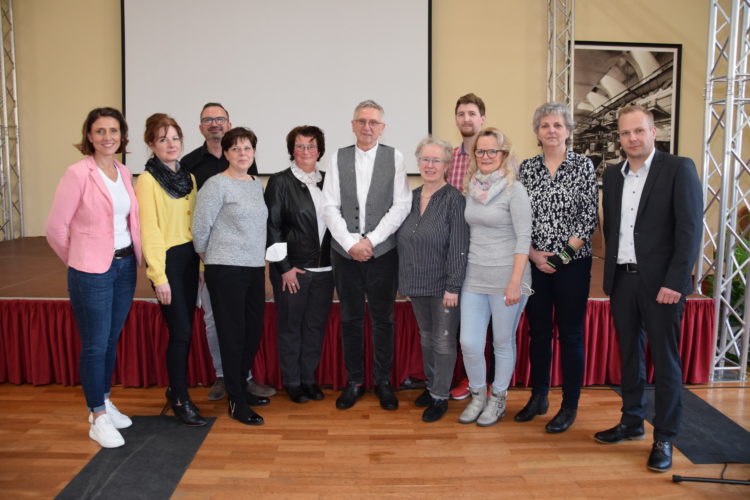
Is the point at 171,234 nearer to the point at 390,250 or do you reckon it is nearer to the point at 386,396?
the point at 390,250

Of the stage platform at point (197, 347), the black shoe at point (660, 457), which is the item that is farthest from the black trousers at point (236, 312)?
the black shoe at point (660, 457)

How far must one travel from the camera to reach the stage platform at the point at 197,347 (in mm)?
3277

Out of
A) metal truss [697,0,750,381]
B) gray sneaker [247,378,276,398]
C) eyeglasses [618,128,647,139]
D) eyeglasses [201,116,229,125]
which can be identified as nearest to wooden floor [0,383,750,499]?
gray sneaker [247,378,276,398]

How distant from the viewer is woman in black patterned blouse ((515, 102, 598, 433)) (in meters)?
2.52

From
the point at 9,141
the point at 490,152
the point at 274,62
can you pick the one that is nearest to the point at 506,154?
the point at 490,152

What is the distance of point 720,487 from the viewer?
2232 millimetres

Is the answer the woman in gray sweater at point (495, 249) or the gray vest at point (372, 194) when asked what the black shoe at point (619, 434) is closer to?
the woman in gray sweater at point (495, 249)

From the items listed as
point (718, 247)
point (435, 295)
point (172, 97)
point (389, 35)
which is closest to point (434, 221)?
point (435, 295)

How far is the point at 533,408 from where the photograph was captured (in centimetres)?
288

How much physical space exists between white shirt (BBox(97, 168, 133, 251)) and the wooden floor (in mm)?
961

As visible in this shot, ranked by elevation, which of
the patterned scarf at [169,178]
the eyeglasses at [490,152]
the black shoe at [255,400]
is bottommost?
the black shoe at [255,400]

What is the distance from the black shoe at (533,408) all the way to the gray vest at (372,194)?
1.06 metres

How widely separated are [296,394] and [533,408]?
4.10 ft

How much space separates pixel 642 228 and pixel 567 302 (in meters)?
0.47
